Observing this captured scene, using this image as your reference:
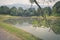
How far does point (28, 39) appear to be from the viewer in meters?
2.77

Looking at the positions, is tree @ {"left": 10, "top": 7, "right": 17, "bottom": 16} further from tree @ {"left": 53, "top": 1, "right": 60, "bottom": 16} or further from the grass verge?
tree @ {"left": 53, "top": 1, "right": 60, "bottom": 16}

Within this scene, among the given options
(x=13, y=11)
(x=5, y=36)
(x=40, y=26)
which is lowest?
(x=5, y=36)

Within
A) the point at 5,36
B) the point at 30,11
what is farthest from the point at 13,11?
the point at 5,36

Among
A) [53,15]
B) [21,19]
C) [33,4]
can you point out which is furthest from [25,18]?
[53,15]

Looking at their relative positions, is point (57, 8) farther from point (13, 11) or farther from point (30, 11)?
point (13, 11)

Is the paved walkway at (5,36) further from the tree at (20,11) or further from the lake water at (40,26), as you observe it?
the tree at (20,11)

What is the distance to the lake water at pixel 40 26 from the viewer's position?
2.82 meters

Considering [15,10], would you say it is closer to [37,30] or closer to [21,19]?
[21,19]

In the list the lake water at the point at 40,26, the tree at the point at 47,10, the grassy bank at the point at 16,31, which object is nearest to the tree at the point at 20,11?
the lake water at the point at 40,26

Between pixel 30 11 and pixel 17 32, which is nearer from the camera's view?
pixel 17 32

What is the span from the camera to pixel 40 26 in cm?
287

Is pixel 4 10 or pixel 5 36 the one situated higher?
pixel 4 10

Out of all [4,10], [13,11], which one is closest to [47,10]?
[13,11]

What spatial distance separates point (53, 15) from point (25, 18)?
51cm
